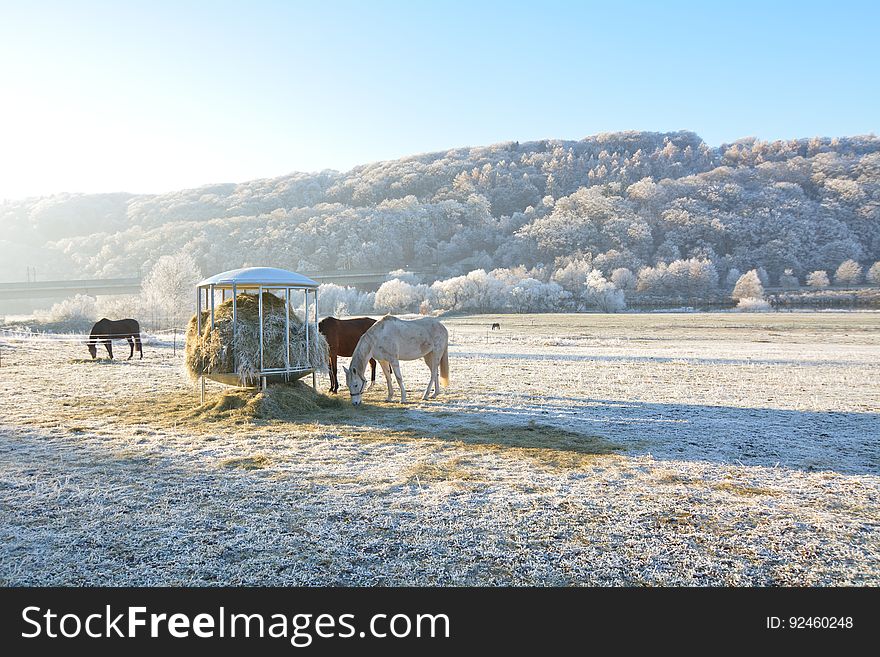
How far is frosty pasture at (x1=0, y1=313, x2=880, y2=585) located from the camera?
14.4 ft

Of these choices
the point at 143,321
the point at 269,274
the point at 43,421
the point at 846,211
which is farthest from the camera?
the point at 846,211

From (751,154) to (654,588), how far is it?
198095mm

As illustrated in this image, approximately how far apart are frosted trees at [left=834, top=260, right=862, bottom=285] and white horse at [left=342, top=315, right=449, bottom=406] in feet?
360

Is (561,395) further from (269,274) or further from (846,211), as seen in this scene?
(846,211)

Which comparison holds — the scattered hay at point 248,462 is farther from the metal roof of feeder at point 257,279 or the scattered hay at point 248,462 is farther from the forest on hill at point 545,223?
the forest on hill at point 545,223

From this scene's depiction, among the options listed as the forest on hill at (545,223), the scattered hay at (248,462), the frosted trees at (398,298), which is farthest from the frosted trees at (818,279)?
the scattered hay at (248,462)

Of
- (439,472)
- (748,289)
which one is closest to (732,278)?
(748,289)

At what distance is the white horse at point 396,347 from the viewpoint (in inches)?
494

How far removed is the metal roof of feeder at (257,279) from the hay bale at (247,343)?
67cm

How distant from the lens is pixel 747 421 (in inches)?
409

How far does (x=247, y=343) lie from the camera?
11.5 meters

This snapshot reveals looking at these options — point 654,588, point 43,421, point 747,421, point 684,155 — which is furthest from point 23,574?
point 684,155

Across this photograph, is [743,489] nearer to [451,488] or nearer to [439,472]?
[451,488]

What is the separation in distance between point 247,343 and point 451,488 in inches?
271
